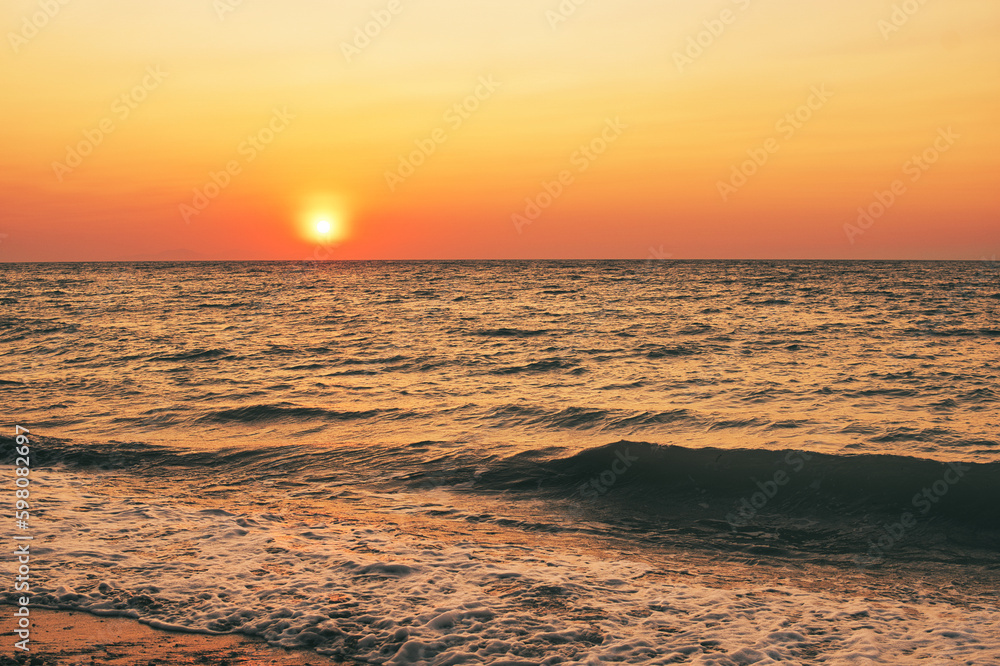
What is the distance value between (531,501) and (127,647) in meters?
6.05

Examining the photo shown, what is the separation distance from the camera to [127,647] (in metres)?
5.65

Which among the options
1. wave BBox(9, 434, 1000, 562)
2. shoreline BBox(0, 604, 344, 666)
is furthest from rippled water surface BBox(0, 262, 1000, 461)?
shoreline BBox(0, 604, 344, 666)

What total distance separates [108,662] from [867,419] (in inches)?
578

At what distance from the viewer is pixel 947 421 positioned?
14930 mm

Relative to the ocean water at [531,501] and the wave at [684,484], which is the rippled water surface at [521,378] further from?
the wave at [684,484]

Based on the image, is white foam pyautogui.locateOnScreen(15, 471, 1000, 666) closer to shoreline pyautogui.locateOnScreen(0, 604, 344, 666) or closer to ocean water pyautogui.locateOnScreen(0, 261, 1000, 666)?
ocean water pyautogui.locateOnScreen(0, 261, 1000, 666)

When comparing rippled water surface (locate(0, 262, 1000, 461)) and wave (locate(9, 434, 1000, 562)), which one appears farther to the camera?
rippled water surface (locate(0, 262, 1000, 461))

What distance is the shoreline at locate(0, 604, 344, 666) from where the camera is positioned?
541 centimetres

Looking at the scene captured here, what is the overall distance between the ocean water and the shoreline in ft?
0.62

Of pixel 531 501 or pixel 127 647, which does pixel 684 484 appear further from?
pixel 127 647

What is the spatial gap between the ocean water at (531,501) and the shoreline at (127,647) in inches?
7.4

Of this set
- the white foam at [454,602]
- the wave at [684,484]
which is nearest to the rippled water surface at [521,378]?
the wave at [684,484]

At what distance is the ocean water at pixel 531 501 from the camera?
623 centimetres

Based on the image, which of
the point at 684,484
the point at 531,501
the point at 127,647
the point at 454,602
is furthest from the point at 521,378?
the point at 127,647
